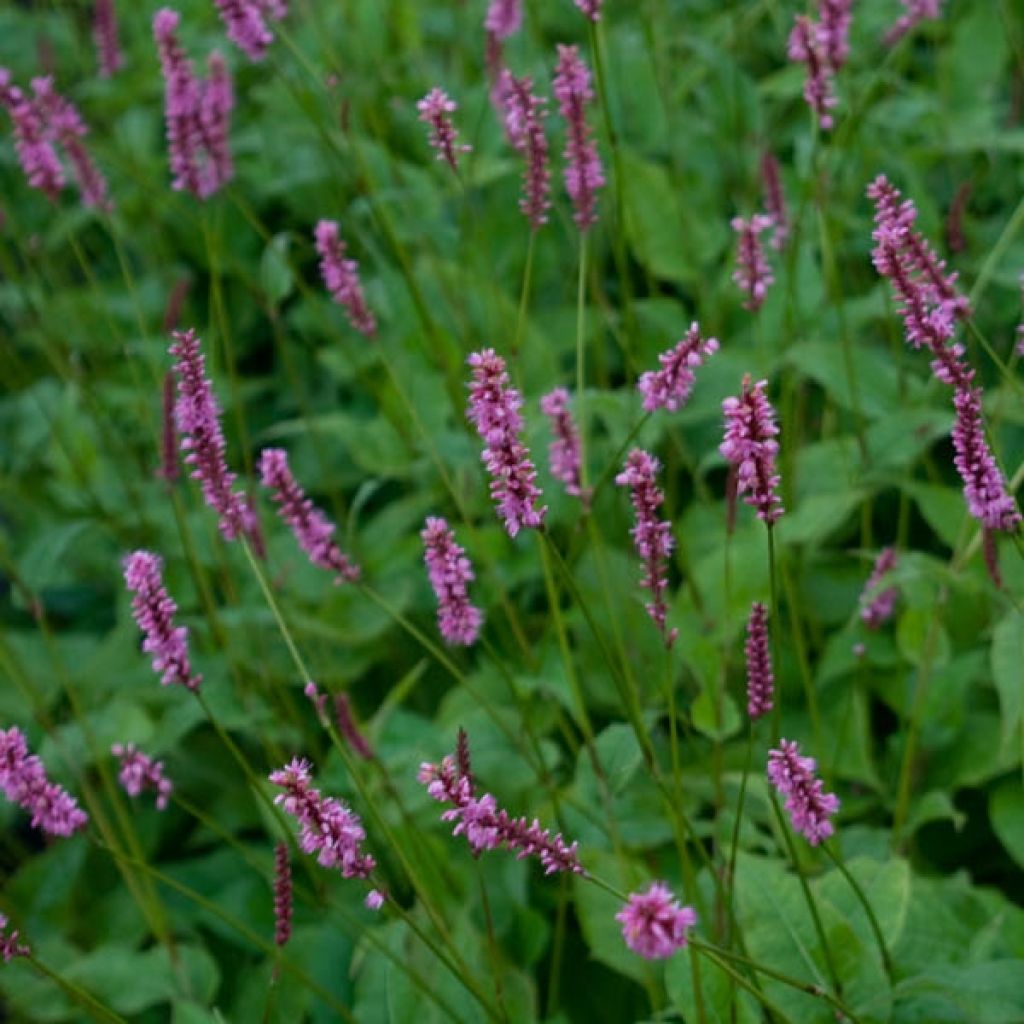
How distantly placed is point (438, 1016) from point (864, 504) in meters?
1.09

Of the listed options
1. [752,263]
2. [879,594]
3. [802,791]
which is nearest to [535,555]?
[879,594]

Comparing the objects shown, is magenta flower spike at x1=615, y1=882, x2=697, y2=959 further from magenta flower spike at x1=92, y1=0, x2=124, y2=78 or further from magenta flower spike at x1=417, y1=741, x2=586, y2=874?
magenta flower spike at x1=92, y1=0, x2=124, y2=78

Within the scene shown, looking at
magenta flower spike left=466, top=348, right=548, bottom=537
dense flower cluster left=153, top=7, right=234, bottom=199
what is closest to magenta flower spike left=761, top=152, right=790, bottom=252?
dense flower cluster left=153, top=7, right=234, bottom=199

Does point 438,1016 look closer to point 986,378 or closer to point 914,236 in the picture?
point 914,236

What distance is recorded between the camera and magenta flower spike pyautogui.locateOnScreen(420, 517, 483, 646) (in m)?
1.51

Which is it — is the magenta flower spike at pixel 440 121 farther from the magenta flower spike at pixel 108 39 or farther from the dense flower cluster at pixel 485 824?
the magenta flower spike at pixel 108 39

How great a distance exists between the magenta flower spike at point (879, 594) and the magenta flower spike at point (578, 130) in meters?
0.57

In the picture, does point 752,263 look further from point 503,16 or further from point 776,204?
point 503,16

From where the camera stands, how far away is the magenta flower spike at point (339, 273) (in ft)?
6.89

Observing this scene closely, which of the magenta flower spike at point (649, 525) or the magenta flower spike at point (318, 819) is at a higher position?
the magenta flower spike at point (649, 525)

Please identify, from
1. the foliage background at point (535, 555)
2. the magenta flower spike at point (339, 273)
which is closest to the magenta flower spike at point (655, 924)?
the foliage background at point (535, 555)

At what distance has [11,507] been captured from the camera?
11.1 ft

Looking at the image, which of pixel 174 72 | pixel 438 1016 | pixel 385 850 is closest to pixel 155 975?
pixel 385 850

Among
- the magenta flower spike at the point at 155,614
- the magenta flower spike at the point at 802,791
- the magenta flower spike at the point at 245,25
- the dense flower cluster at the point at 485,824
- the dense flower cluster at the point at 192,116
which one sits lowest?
the magenta flower spike at the point at 802,791
